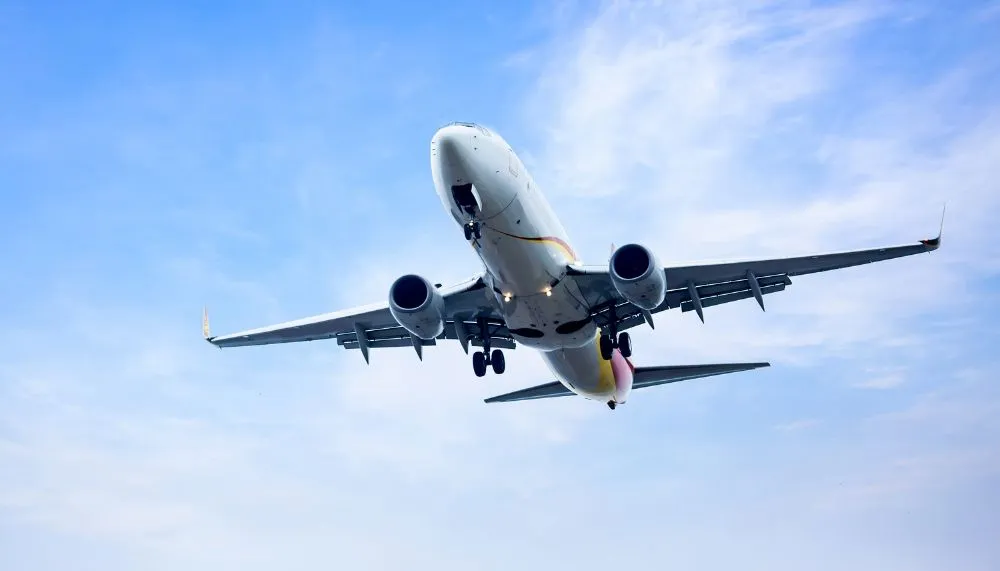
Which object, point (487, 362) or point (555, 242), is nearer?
point (555, 242)

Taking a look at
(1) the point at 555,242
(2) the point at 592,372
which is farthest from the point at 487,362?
(1) the point at 555,242

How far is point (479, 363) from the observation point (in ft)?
93.4

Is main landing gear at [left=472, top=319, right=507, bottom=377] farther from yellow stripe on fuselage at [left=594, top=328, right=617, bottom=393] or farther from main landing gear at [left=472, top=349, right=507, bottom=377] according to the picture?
yellow stripe on fuselage at [left=594, top=328, right=617, bottom=393]

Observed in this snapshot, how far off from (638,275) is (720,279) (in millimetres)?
4367

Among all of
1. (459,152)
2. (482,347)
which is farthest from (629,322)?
(459,152)

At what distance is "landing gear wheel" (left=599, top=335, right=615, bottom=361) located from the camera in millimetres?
26828

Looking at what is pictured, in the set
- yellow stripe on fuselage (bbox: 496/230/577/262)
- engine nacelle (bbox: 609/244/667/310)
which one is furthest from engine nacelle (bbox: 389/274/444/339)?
engine nacelle (bbox: 609/244/667/310)

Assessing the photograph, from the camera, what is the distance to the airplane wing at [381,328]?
1042 inches

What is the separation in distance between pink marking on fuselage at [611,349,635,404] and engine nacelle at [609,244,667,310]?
234 inches

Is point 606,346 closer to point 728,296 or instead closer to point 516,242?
point 728,296

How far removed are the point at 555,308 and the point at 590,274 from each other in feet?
4.29

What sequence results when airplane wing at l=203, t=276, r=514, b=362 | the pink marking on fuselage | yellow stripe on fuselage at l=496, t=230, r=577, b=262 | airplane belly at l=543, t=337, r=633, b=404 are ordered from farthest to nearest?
1. the pink marking on fuselage
2. airplane belly at l=543, t=337, r=633, b=404
3. airplane wing at l=203, t=276, r=514, b=362
4. yellow stripe on fuselage at l=496, t=230, r=577, b=262

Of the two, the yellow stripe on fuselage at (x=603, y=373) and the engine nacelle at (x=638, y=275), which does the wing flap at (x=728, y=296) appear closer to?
the yellow stripe on fuselage at (x=603, y=373)

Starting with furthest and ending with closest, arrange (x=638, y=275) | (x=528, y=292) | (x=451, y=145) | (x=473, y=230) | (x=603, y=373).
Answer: (x=603, y=373)
(x=528, y=292)
(x=638, y=275)
(x=473, y=230)
(x=451, y=145)
